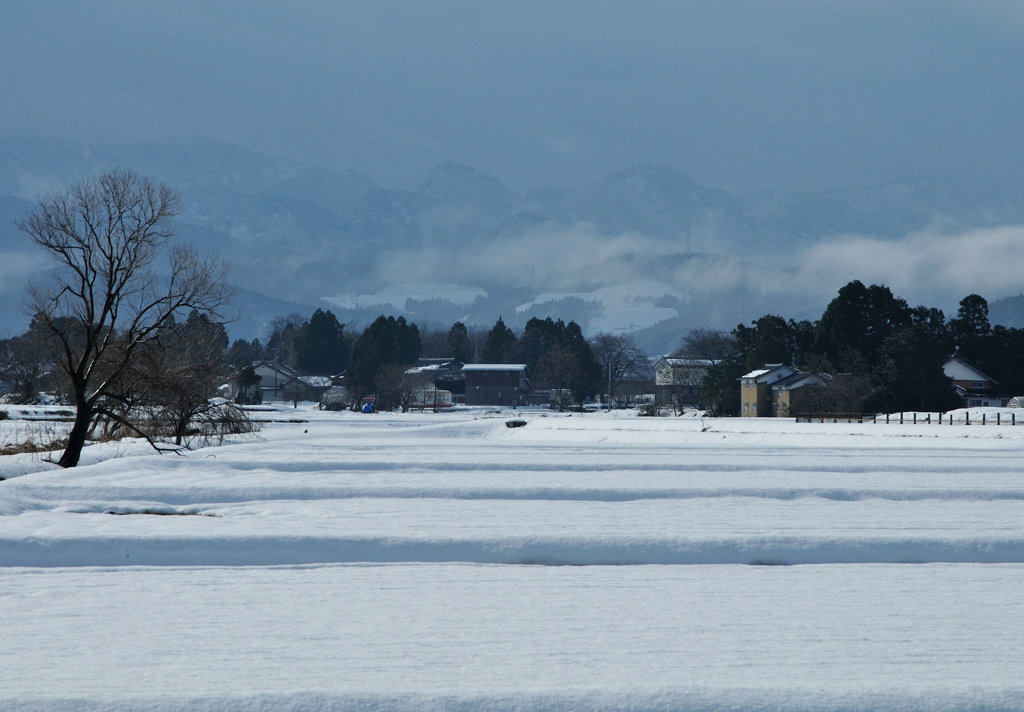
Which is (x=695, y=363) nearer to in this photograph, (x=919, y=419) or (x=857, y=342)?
(x=857, y=342)

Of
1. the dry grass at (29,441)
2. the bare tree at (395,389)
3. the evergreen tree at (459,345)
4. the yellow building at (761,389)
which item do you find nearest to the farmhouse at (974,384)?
the yellow building at (761,389)

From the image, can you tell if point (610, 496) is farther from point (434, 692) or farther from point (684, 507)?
point (434, 692)

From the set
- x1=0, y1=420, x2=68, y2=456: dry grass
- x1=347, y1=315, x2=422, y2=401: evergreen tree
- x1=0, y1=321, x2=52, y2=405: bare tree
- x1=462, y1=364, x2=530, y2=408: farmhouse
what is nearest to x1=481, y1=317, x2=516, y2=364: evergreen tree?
x1=462, y1=364, x2=530, y2=408: farmhouse

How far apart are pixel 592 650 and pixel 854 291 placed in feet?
243

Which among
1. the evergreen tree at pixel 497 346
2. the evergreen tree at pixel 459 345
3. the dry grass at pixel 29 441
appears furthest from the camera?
the evergreen tree at pixel 459 345

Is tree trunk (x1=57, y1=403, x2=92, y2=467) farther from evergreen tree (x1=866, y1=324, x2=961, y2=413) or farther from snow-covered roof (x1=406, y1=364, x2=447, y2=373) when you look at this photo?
snow-covered roof (x1=406, y1=364, x2=447, y2=373)

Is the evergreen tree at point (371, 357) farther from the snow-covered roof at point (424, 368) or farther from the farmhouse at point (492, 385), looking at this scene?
the farmhouse at point (492, 385)

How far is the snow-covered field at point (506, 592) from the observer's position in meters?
7.41

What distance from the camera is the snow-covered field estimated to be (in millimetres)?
7410

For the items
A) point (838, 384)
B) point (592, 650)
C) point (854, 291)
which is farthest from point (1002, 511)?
point (854, 291)

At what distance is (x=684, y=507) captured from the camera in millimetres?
16625

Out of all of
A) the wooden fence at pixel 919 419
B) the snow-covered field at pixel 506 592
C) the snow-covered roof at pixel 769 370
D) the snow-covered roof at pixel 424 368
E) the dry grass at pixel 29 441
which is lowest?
the snow-covered field at pixel 506 592

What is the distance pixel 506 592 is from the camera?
10.6m

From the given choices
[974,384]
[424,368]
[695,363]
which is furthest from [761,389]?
[424,368]
